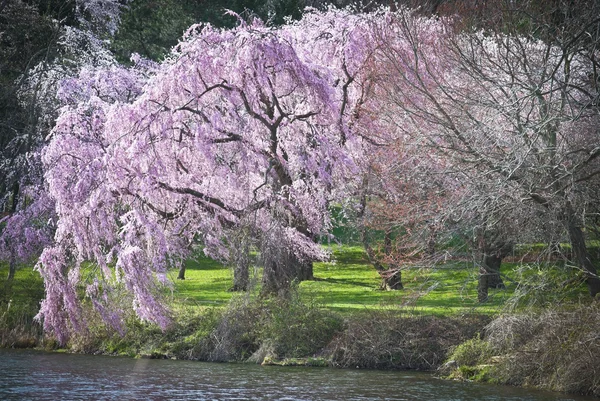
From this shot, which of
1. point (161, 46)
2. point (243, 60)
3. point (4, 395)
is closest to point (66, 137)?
point (243, 60)

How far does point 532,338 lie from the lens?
20297 mm

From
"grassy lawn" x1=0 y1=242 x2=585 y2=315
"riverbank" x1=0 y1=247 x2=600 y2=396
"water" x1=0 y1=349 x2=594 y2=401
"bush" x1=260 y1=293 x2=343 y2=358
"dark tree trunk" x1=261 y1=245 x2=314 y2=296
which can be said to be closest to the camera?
"water" x1=0 y1=349 x2=594 y2=401

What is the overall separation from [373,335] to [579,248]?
5176 millimetres

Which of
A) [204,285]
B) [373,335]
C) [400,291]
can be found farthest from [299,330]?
[204,285]

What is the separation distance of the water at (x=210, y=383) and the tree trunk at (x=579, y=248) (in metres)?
3.68

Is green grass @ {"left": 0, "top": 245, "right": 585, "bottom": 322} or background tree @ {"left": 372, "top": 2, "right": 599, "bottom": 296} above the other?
background tree @ {"left": 372, "top": 2, "right": 599, "bottom": 296}

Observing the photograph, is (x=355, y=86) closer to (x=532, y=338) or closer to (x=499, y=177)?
(x=499, y=177)

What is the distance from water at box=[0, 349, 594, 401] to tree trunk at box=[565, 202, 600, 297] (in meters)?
3.68

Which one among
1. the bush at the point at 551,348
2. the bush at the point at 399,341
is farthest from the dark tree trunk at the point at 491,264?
the bush at the point at 551,348

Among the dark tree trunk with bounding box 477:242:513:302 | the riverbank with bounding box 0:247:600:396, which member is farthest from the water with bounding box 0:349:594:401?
the dark tree trunk with bounding box 477:242:513:302

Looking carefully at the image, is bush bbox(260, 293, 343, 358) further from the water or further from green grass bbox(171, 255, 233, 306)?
green grass bbox(171, 255, 233, 306)

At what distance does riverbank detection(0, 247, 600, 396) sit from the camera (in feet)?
63.9

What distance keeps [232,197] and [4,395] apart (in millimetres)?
9667

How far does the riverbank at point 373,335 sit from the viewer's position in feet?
63.9
